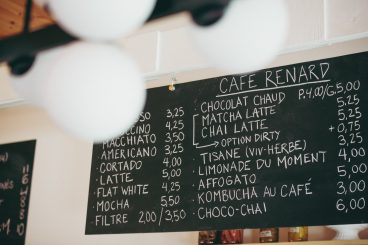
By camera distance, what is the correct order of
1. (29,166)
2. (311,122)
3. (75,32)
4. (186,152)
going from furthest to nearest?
(29,166), (186,152), (311,122), (75,32)

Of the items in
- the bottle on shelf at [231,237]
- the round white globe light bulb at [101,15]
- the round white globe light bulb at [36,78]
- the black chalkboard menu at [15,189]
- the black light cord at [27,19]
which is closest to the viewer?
the round white globe light bulb at [101,15]

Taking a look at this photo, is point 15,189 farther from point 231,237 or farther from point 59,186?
point 231,237

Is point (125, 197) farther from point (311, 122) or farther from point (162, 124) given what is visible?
Answer: point (311, 122)

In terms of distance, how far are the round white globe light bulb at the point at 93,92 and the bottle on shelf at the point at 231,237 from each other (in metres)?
1.96

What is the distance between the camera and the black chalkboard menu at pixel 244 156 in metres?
2.67

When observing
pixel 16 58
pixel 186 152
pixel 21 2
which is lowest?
pixel 16 58

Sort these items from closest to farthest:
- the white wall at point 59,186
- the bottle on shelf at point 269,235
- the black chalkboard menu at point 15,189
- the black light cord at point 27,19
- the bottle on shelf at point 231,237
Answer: the black light cord at point 27,19 < the bottle on shelf at point 269,235 < the bottle on shelf at point 231,237 < the white wall at point 59,186 < the black chalkboard menu at point 15,189

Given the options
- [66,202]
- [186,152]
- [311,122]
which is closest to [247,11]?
[311,122]

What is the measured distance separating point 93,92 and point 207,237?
2062mm

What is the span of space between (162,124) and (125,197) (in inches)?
19.4

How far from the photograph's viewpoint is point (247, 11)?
42.4 inches

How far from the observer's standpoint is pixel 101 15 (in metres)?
0.99

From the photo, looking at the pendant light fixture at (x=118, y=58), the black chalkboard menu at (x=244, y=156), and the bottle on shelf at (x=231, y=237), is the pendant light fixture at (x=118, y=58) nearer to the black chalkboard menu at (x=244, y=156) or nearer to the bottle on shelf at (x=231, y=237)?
the black chalkboard menu at (x=244, y=156)

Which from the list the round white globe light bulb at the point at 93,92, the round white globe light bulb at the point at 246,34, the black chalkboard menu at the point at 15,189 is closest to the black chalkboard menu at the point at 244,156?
the black chalkboard menu at the point at 15,189
